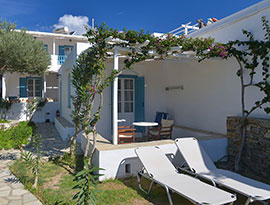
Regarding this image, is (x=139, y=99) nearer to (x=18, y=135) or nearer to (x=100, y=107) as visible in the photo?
(x=100, y=107)

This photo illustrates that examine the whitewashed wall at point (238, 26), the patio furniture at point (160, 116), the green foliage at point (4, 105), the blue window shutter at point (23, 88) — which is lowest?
the patio furniture at point (160, 116)

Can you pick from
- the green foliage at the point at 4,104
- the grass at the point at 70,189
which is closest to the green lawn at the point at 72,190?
the grass at the point at 70,189

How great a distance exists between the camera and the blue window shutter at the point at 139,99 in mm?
8552

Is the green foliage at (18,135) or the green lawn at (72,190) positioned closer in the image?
the green lawn at (72,190)

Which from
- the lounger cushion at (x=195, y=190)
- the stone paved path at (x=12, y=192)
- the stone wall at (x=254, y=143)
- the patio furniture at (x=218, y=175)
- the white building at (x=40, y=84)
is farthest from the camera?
the white building at (x=40, y=84)

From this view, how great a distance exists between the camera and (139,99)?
8594mm

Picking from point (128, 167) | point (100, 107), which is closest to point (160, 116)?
point (128, 167)

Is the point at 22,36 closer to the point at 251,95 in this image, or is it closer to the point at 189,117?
the point at 189,117

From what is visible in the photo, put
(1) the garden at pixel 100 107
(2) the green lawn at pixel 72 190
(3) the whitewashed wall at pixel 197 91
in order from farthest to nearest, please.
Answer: (3) the whitewashed wall at pixel 197 91, (1) the garden at pixel 100 107, (2) the green lawn at pixel 72 190

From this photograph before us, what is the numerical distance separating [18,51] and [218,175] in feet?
34.7

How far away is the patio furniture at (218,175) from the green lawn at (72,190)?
37 centimetres

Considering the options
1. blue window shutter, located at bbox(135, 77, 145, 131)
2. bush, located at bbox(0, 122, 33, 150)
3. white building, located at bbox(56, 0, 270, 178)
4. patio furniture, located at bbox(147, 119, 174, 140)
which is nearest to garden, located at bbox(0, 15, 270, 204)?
bush, located at bbox(0, 122, 33, 150)

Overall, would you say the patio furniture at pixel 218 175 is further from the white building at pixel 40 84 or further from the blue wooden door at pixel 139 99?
Result: the white building at pixel 40 84

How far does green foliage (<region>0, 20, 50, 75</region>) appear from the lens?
1071 centimetres
